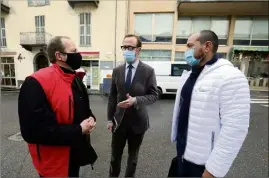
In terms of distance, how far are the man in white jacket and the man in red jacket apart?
91 cm

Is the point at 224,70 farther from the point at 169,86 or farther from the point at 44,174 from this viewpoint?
the point at 169,86

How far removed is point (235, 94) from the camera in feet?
4.38

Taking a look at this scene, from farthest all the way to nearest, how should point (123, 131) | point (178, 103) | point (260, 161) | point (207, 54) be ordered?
point (260, 161) → point (123, 131) → point (178, 103) → point (207, 54)

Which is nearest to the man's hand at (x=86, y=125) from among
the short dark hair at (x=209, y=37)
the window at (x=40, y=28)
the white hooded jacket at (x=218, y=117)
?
the white hooded jacket at (x=218, y=117)

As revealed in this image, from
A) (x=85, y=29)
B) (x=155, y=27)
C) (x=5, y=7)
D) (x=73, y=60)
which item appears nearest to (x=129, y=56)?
(x=73, y=60)

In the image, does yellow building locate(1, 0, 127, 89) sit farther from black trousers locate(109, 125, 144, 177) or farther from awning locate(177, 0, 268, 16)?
black trousers locate(109, 125, 144, 177)

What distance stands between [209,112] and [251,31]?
16.4 metres

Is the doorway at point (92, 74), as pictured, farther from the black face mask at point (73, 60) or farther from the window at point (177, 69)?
the black face mask at point (73, 60)

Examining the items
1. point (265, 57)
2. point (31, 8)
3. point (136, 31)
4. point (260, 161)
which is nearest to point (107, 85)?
point (136, 31)

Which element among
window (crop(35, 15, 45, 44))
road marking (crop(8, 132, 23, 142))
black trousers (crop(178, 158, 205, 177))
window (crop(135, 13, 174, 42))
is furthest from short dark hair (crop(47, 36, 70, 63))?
window (crop(35, 15, 45, 44))

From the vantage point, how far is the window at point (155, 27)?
47.5 feet

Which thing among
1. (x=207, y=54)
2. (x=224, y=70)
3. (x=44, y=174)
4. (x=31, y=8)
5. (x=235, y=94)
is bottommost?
(x=44, y=174)

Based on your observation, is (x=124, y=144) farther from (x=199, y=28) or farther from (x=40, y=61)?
(x=40, y=61)

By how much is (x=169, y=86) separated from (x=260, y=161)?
700 cm
